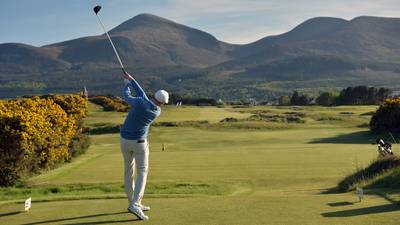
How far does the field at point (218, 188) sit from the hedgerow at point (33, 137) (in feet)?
2.77

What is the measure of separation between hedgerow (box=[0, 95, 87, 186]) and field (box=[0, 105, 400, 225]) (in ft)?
2.77

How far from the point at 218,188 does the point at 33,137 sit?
10320mm

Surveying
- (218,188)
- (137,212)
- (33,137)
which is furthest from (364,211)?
(33,137)

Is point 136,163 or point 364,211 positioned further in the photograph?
point 136,163

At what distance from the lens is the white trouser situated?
1108 cm

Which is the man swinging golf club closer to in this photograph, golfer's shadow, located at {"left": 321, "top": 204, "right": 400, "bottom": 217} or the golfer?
the golfer

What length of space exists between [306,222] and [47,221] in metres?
4.49

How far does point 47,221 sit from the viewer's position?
35.5ft

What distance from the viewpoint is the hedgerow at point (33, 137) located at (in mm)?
24656

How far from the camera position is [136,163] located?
11.3m

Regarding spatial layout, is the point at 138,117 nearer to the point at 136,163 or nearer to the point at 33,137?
the point at 136,163

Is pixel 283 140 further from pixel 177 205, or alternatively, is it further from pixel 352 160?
pixel 177 205

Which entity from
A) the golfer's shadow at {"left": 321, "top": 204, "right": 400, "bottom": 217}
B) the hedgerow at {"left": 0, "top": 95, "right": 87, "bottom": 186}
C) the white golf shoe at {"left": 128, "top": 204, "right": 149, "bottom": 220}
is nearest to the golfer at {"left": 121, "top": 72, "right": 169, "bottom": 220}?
the white golf shoe at {"left": 128, "top": 204, "right": 149, "bottom": 220}

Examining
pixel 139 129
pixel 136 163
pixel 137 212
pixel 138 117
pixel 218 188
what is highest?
pixel 138 117
